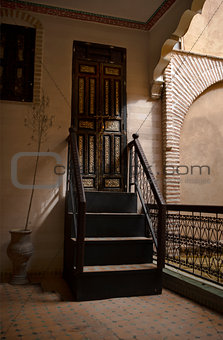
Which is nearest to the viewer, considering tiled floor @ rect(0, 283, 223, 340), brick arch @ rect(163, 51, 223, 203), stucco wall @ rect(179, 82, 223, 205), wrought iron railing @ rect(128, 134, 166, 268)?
tiled floor @ rect(0, 283, 223, 340)

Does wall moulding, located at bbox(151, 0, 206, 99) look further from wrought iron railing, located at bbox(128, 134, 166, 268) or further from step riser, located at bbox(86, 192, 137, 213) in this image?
step riser, located at bbox(86, 192, 137, 213)

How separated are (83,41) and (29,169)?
2.21 metres

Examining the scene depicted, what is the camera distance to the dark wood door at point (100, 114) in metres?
4.73

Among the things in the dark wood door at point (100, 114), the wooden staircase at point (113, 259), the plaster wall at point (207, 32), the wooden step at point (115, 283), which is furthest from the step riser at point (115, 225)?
the plaster wall at point (207, 32)

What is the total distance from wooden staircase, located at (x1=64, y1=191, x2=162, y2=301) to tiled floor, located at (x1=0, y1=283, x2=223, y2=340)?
0.38 ft

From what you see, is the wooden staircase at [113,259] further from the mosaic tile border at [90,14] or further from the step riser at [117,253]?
the mosaic tile border at [90,14]

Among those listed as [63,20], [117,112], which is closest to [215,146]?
[117,112]

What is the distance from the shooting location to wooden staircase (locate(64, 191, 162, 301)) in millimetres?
3152

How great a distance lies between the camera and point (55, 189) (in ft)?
14.5

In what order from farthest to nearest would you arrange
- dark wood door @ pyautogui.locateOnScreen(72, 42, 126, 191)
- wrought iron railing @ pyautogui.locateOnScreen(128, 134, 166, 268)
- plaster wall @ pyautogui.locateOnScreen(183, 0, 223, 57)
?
1. plaster wall @ pyautogui.locateOnScreen(183, 0, 223, 57)
2. dark wood door @ pyautogui.locateOnScreen(72, 42, 126, 191)
3. wrought iron railing @ pyautogui.locateOnScreen(128, 134, 166, 268)

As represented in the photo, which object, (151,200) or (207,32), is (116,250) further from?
(207,32)

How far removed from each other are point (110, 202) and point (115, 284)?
50.5 inches

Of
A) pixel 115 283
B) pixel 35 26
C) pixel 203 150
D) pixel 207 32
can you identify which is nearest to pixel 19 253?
pixel 115 283

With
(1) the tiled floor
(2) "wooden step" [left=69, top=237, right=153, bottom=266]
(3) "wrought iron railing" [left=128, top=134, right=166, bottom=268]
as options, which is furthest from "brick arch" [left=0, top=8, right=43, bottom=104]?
(1) the tiled floor
